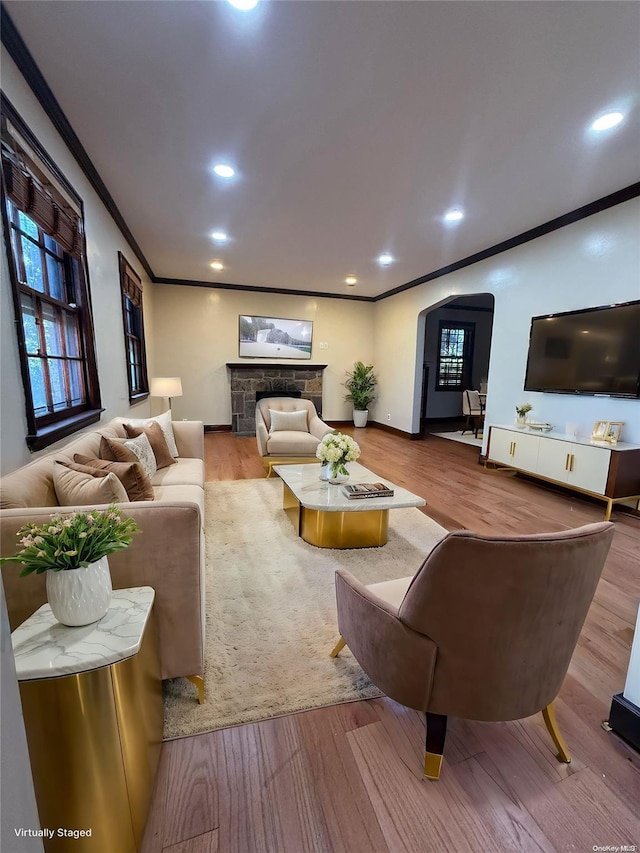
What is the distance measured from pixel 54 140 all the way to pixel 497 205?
3574mm

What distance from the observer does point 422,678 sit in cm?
103

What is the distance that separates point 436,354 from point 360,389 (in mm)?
2119

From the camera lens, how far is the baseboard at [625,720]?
1.22 m

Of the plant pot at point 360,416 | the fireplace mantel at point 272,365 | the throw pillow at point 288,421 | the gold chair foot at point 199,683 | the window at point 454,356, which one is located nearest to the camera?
the gold chair foot at point 199,683

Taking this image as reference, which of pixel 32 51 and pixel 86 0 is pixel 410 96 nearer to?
pixel 86 0

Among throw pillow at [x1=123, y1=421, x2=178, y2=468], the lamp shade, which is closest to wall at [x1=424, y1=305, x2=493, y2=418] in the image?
the lamp shade

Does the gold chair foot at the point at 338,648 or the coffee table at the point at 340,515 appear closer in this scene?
the gold chair foot at the point at 338,648

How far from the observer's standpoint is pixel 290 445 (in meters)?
4.01

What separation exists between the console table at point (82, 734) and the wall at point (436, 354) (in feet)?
26.1

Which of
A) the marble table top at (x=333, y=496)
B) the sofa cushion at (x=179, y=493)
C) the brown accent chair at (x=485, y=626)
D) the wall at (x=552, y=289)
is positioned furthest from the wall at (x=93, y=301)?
the wall at (x=552, y=289)

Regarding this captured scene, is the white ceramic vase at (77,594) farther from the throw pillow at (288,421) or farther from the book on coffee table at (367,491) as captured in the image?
the throw pillow at (288,421)

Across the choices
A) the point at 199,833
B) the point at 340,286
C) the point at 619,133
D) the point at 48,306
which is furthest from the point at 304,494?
the point at 340,286

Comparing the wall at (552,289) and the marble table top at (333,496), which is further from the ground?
the wall at (552,289)

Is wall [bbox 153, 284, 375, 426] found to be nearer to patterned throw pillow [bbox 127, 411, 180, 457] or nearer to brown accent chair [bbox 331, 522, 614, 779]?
patterned throw pillow [bbox 127, 411, 180, 457]
